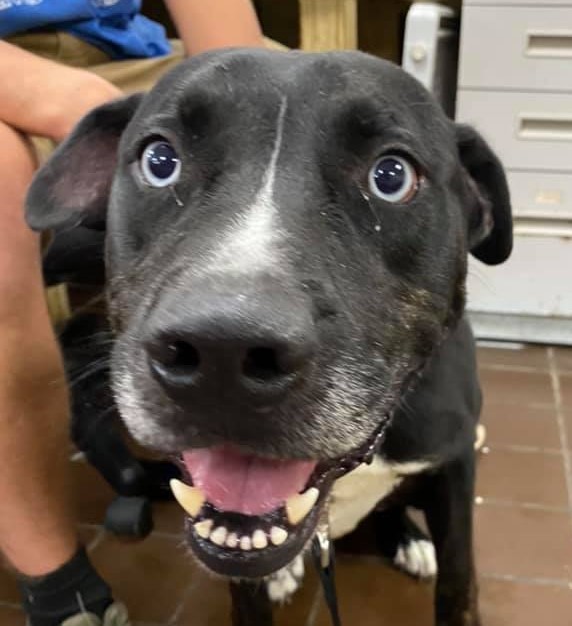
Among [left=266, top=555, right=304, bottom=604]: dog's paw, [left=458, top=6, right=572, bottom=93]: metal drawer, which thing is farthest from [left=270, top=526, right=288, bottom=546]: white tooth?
A: [left=458, top=6, right=572, bottom=93]: metal drawer

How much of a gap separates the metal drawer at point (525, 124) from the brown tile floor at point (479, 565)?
0.68 metres

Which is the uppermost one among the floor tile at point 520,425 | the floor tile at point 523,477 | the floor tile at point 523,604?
the floor tile at point 523,604

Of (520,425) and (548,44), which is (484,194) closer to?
(520,425)

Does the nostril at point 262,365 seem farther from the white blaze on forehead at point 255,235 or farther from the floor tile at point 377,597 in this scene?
the floor tile at point 377,597

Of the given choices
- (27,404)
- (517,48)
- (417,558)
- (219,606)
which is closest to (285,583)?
(219,606)

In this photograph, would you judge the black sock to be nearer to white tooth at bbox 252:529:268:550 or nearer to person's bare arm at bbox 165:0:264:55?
white tooth at bbox 252:529:268:550

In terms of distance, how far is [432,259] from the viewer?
3.83 feet

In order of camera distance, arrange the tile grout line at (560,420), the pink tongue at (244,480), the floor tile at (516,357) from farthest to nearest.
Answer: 1. the floor tile at (516,357)
2. the tile grout line at (560,420)
3. the pink tongue at (244,480)

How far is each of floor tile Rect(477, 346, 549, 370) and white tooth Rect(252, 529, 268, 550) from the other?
5.22 ft

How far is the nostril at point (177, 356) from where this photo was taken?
2.89 feet

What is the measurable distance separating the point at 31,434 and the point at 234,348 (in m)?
0.66

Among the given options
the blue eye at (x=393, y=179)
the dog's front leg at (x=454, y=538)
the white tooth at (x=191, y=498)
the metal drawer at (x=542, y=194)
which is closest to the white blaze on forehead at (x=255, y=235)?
the blue eye at (x=393, y=179)

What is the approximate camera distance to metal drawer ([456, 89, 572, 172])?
2.42 m

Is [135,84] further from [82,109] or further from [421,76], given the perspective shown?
[421,76]
